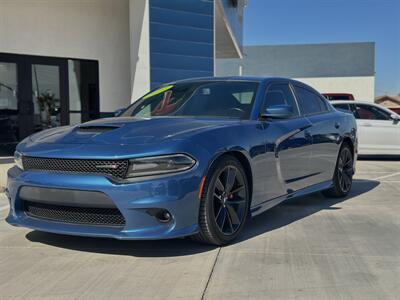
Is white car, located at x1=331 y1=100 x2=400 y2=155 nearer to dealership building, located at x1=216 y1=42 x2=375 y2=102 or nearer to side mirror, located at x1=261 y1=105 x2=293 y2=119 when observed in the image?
side mirror, located at x1=261 y1=105 x2=293 y2=119

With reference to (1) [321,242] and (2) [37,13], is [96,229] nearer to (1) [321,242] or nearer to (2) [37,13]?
(1) [321,242]

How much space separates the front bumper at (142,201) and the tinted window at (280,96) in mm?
1803

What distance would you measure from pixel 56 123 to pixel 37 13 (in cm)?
275

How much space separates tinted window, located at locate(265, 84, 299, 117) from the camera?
18.5 ft

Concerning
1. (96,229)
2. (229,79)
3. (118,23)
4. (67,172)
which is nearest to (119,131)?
(67,172)

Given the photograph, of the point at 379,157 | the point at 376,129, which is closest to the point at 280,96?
the point at 376,129

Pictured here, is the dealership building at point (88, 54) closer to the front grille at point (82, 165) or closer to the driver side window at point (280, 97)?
the driver side window at point (280, 97)

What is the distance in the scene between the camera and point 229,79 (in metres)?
5.87

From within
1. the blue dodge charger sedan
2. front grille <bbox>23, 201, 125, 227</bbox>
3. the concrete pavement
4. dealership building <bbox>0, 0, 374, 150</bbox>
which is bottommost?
the concrete pavement

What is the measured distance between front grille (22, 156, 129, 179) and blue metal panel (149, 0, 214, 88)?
30.2ft

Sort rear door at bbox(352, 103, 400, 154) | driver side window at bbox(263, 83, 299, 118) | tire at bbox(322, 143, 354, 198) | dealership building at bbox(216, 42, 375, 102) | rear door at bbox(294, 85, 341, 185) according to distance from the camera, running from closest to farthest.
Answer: driver side window at bbox(263, 83, 299, 118) < rear door at bbox(294, 85, 341, 185) < tire at bbox(322, 143, 354, 198) < rear door at bbox(352, 103, 400, 154) < dealership building at bbox(216, 42, 375, 102)

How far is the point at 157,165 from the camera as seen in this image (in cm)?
408

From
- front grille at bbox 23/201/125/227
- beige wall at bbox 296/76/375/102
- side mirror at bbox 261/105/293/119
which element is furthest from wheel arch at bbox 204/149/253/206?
beige wall at bbox 296/76/375/102

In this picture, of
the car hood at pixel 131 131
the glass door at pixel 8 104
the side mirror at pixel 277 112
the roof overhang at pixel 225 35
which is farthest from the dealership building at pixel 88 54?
the side mirror at pixel 277 112
